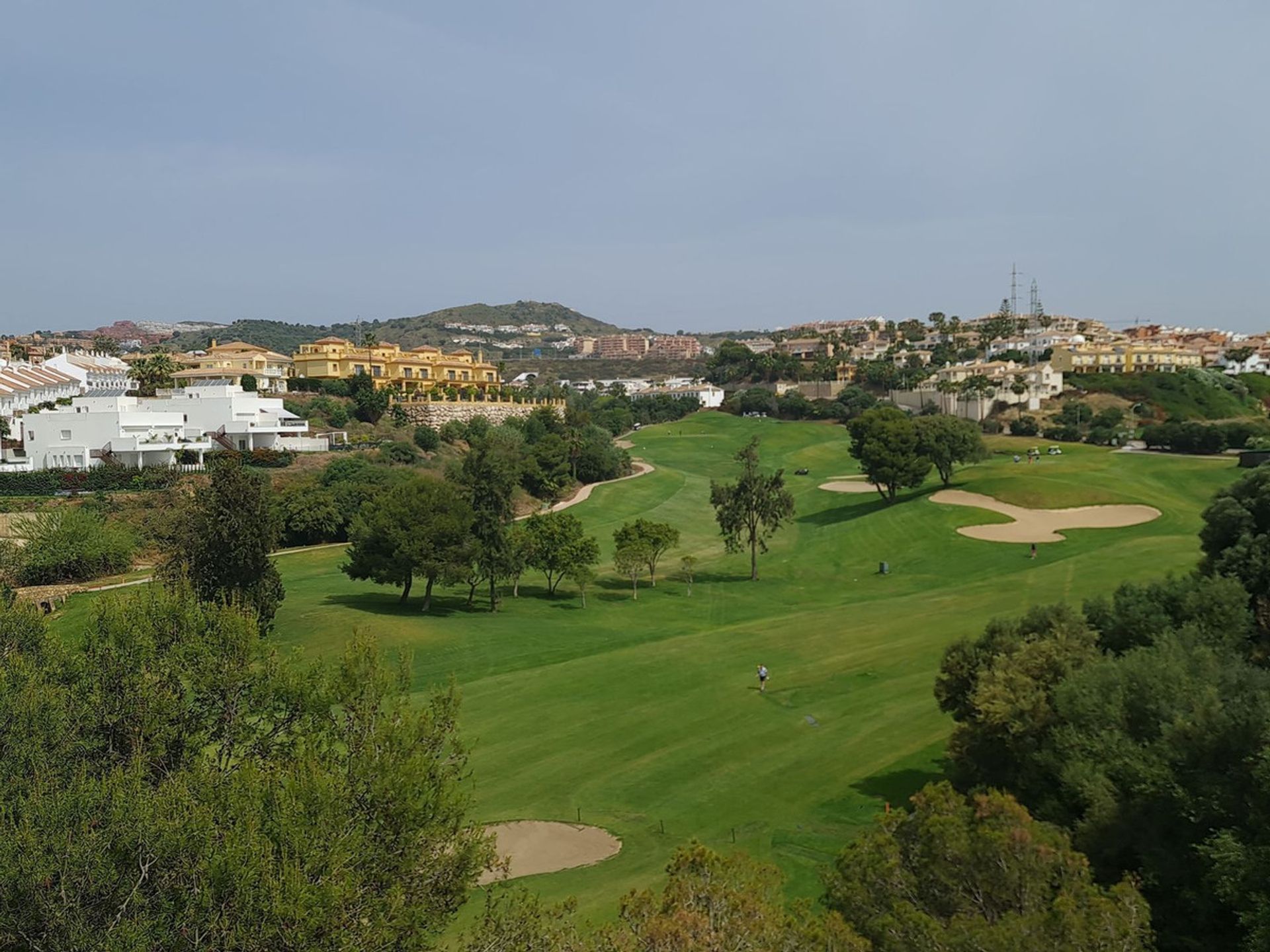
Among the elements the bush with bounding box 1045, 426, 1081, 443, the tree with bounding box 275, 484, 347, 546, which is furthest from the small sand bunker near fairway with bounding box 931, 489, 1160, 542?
the bush with bounding box 1045, 426, 1081, 443

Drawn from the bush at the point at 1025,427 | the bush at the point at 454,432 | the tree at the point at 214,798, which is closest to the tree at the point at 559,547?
the tree at the point at 214,798

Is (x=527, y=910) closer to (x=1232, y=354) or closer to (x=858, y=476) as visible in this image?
(x=858, y=476)

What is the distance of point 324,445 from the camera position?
8488 cm

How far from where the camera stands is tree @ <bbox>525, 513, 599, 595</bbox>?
178 feet

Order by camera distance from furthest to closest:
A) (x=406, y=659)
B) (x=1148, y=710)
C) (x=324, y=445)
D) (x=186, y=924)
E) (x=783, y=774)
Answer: (x=324, y=445), (x=783, y=774), (x=1148, y=710), (x=406, y=659), (x=186, y=924)

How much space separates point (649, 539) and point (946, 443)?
34257 millimetres

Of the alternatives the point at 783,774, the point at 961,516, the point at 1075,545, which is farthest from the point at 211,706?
the point at 961,516

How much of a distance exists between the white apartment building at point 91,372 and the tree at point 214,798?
88.8m

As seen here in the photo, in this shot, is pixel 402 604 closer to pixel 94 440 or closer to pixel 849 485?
pixel 94 440

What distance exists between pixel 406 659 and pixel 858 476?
87.0m

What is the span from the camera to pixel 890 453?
7919cm

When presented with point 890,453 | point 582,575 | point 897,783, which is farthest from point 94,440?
point 897,783

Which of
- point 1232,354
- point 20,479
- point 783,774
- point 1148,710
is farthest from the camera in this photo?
point 1232,354

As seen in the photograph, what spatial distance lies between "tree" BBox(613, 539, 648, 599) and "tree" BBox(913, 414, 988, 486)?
3378 cm
